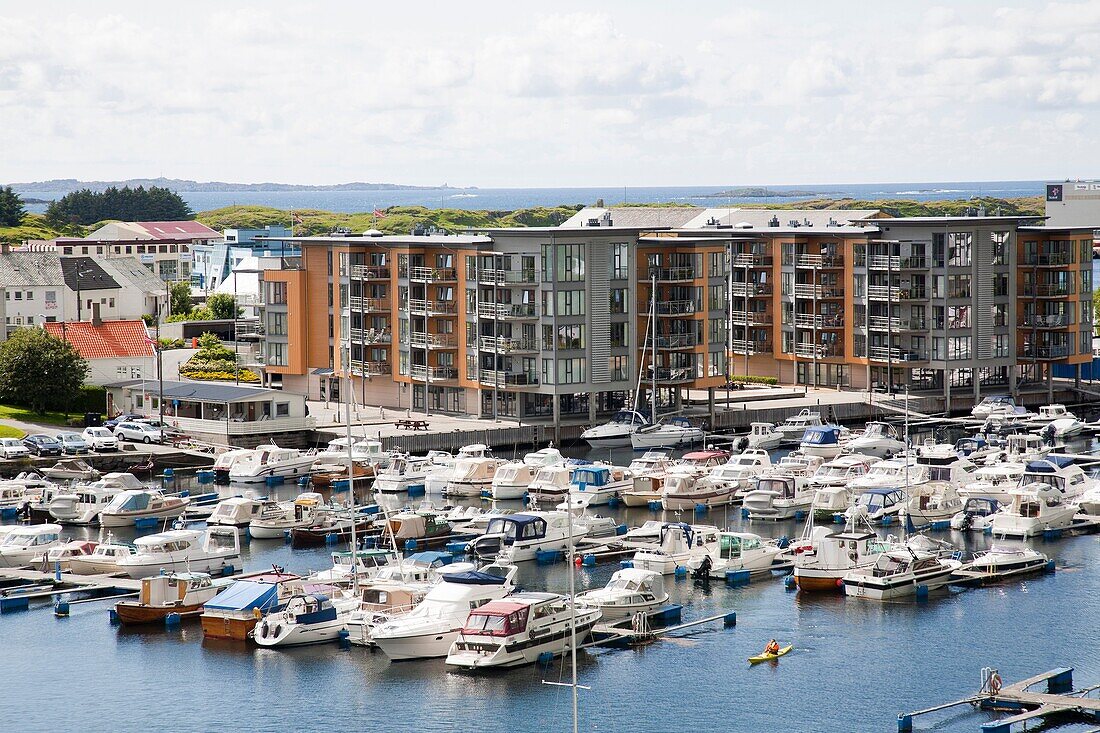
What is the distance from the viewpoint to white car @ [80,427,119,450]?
93.0 meters

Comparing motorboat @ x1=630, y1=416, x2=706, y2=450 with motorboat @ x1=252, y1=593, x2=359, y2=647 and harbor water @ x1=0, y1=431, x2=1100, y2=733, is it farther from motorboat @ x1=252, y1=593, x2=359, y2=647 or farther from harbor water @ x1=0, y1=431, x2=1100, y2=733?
motorboat @ x1=252, y1=593, x2=359, y2=647

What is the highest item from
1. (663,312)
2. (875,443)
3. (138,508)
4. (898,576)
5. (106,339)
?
(663,312)

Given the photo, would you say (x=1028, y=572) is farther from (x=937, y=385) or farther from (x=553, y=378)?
(x=937, y=385)

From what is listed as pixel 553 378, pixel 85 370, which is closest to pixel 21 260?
pixel 85 370

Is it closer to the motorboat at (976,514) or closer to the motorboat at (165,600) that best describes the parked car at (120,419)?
the motorboat at (165,600)

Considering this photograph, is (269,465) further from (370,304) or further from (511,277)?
(370,304)

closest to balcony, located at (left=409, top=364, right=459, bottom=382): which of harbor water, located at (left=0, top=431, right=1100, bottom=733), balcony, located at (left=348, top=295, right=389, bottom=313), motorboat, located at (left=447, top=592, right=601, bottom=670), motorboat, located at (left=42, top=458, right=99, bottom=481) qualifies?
balcony, located at (left=348, top=295, right=389, bottom=313)

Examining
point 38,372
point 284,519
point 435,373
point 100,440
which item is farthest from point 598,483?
point 38,372

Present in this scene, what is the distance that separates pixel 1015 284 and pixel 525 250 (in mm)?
34645

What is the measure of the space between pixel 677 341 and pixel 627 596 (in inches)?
1867

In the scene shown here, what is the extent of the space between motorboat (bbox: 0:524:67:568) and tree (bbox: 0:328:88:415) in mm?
33016

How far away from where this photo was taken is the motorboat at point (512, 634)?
5169 centimetres

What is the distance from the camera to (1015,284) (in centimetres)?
11244

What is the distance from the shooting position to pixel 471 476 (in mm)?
85000
